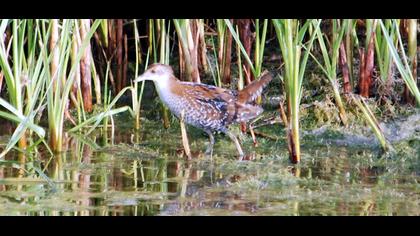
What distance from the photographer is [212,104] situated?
7.25 m

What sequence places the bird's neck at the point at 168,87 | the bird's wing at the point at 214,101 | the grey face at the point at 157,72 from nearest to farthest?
1. the bird's wing at the point at 214,101
2. the bird's neck at the point at 168,87
3. the grey face at the point at 157,72

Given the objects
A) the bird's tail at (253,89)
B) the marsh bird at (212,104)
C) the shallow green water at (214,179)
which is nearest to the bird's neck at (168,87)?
the marsh bird at (212,104)

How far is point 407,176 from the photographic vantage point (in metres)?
6.03

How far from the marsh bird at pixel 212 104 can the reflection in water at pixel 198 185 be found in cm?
32

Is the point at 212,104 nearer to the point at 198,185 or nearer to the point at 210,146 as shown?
the point at 210,146

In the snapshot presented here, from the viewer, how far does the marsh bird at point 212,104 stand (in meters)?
7.24

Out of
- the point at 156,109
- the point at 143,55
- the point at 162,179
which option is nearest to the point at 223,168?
the point at 162,179

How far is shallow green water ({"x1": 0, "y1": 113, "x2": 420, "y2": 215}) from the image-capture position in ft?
17.1

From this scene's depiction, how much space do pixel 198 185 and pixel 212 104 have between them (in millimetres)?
1442

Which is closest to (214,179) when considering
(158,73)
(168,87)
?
(168,87)

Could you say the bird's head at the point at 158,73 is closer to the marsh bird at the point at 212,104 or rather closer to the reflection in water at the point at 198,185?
the marsh bird at the point at 212,104
